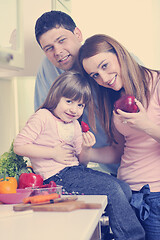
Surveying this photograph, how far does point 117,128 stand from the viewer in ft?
5.80

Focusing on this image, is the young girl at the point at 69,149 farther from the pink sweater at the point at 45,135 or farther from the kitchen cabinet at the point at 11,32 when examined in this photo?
the kitchen cabinet at the point at 11,32

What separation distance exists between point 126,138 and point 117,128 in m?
0.06

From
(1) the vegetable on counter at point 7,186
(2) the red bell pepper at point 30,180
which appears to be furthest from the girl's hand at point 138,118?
(1) the vegetable on counter at point 7,186

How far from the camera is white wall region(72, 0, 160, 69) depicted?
71.7 inches

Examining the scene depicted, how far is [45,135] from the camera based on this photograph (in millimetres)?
1571

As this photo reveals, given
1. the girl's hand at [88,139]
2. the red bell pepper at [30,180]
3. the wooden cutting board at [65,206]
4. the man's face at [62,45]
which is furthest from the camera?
the man's face at [62,45]

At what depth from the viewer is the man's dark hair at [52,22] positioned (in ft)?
5.90

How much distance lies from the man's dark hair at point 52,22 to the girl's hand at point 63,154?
1.84 ft

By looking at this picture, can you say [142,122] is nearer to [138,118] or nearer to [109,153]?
[138,118]

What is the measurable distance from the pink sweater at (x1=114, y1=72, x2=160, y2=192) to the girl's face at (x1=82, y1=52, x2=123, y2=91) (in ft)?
0.56

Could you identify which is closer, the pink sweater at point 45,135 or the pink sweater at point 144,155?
the pink sweater at point 45,135

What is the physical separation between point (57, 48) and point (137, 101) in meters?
0.47

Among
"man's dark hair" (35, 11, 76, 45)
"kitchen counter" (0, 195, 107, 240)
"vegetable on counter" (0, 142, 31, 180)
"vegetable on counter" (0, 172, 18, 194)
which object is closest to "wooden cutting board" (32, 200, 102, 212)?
"kitchen counter" (0, 195, 107, 240)

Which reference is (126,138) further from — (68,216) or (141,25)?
(68,216)
